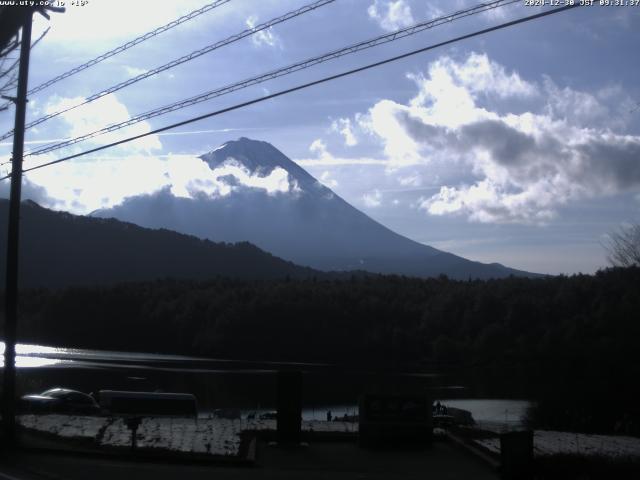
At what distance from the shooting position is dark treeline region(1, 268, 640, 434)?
224 feet

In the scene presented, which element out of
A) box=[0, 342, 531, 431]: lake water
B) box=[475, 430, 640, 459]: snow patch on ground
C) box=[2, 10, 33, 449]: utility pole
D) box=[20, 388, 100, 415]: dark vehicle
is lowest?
box=[0, 342, 531, 431]: lake water

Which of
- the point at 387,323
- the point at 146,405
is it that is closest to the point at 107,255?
the point at 387,323

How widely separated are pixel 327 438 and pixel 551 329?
70.7m

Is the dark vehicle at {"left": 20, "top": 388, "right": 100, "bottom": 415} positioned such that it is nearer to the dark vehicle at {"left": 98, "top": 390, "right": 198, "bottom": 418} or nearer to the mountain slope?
the dark vehicle at {"left": 98, "top": 390, "right": 198, "bottom": 418}

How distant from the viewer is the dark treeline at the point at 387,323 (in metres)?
68.3

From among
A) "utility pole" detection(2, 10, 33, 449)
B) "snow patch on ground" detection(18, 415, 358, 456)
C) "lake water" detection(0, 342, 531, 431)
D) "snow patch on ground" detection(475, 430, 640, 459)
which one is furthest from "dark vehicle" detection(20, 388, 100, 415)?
"snow patch on ground" detection(475, 430, 640, 459)

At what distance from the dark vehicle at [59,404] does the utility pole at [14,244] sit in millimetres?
11156

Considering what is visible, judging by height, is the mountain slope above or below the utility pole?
above

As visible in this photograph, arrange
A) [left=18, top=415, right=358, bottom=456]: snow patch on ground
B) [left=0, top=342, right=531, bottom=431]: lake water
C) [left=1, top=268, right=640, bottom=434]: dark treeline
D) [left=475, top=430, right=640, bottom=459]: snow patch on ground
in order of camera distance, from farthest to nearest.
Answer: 1. [left=1, top=268, right=640, bottom=434]: dark treeline
2. [left=0, top=342, right=531, bottom=431]: lake water
3. [left=18, top=415, right=358, bottom=456]: snow patch on ground
4. [left=475, top=430, right=640, bottom=459]: snow patch on ground

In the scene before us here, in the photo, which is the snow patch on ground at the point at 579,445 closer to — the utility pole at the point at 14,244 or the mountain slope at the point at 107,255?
the utility pole at the point at 14,244

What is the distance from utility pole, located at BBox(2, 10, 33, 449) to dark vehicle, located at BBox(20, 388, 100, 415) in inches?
439

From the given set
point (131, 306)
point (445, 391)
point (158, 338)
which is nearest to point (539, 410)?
point (445, 391)

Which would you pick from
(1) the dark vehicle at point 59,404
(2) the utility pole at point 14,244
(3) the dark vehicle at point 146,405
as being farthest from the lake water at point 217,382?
(2) the utility pole at point 14,244

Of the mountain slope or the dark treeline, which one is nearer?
Answer: the dark treeline
